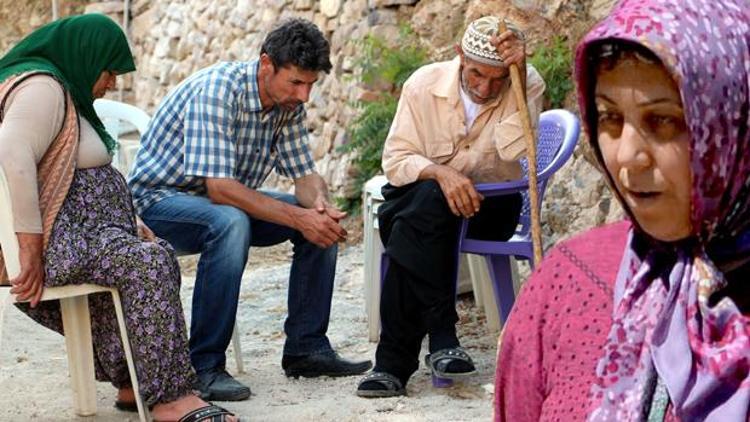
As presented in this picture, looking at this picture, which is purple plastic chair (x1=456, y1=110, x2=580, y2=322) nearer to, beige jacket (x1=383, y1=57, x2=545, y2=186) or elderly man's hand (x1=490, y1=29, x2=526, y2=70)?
beige jacket (x1=383, y1=57, x2=545, y2=186)

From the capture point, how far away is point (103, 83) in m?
4.39

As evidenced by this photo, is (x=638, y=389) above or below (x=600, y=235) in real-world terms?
below

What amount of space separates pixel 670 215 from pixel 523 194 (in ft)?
11.6

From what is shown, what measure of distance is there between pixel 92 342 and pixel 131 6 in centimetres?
844

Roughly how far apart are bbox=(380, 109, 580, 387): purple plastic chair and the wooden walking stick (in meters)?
A: 0.14

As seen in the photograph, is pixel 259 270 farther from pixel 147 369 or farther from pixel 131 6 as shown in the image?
pixel 131 6

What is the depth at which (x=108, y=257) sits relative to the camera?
4.13m

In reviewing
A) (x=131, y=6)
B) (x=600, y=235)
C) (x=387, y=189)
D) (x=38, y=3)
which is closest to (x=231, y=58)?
(x=131, y=6)

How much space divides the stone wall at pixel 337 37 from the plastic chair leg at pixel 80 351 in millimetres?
2551

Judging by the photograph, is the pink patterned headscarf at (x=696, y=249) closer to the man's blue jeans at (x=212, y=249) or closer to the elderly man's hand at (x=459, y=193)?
the elderly man's hand at (x=459, y=193)

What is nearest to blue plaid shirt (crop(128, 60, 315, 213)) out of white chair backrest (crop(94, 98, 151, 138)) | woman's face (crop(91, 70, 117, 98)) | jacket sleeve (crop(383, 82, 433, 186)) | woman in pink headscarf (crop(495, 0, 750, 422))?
woman's face (crop(91, 70, 117, 98))

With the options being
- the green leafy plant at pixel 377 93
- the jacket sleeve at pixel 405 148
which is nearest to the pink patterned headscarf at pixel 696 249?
the jacket sleeve at pixel 405 148

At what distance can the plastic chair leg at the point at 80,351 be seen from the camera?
14.4 ft

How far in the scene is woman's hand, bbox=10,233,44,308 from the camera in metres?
4.04
